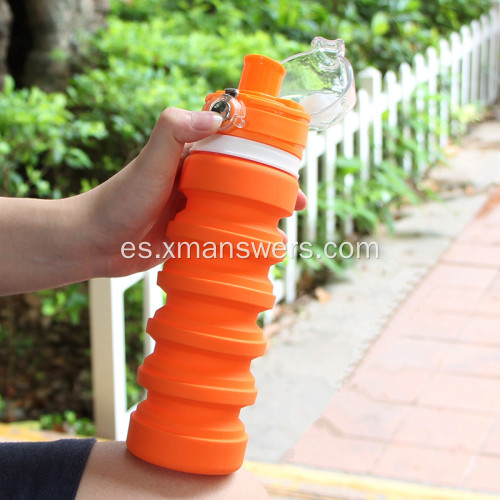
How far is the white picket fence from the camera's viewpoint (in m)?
2.76

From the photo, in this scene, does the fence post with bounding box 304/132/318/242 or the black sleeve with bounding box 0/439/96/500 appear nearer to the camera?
the black sleeve with bounding box 0/439/96/500

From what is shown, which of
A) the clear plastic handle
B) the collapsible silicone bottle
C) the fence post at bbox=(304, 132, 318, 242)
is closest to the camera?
the collapsible silicone bottle

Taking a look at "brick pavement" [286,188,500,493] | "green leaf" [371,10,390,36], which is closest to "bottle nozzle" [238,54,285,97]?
"brick pavement" [286,188,500,493]

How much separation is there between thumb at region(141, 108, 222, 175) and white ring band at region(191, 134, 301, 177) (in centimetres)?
2

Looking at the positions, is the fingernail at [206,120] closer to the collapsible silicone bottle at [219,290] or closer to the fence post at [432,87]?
the collapsible silicone bottle at [219,290]

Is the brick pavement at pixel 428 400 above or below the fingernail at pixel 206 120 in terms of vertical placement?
below

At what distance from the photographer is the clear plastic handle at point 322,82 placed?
1379mm

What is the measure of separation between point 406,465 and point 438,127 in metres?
3.43

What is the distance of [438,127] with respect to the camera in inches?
222

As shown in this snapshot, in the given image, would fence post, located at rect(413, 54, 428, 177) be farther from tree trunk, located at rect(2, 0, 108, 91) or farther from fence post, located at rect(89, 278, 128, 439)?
fence post, located at rect(89, 278, 128, 439)

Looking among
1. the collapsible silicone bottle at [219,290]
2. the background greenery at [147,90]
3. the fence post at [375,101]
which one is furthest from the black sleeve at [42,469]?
the fence post at [375,101]

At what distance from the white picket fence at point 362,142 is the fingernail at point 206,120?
1.52m

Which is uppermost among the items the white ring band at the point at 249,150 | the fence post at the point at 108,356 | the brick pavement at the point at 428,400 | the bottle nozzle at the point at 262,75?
the bottle nozzle at the point at 262,75

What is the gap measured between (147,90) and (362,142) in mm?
1536
